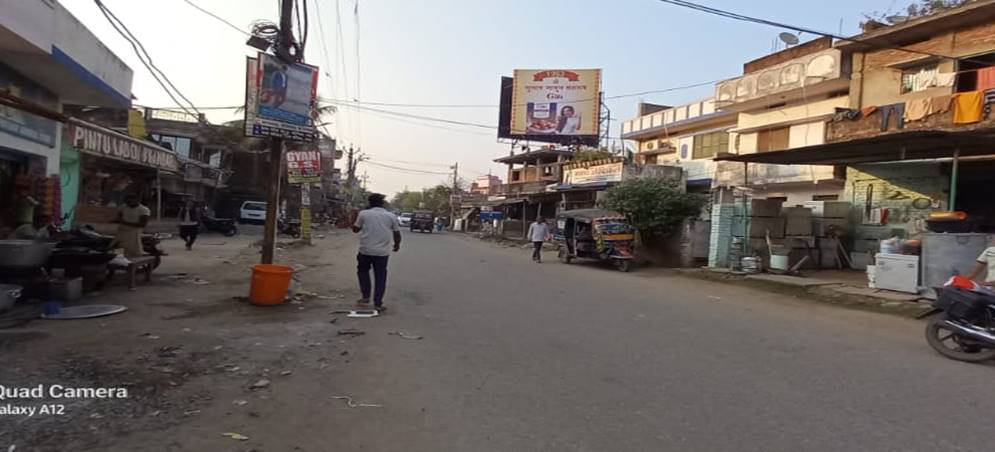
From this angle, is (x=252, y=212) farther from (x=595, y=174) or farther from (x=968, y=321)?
(x=968, y=321)

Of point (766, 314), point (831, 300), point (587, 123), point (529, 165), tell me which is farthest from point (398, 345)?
point (529, 165)

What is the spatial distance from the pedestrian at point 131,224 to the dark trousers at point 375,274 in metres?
4.23

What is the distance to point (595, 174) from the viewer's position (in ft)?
108

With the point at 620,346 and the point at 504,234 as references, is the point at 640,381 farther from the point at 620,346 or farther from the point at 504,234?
the point at 504,234

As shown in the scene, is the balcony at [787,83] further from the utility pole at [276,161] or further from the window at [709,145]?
the utility pole at [276,161]

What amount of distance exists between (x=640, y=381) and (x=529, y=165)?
5103cm

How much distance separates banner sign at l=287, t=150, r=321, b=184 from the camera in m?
26.9

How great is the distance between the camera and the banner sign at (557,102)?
136 feet

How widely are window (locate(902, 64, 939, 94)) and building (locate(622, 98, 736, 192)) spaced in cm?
793

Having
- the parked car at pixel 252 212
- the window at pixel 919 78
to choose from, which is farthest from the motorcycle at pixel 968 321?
the parked car at pixel 252 212

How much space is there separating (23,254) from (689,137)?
29.8 metres

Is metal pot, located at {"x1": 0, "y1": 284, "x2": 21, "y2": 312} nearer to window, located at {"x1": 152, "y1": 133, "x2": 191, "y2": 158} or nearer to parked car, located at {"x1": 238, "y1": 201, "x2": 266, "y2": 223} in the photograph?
window, located at {"x1": 152, "y1": 133, "x2": 191, "y2": 158}

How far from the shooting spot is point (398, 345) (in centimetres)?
664

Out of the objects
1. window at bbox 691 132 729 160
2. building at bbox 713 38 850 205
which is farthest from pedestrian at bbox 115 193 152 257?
window at bbox 691 132 729 160
